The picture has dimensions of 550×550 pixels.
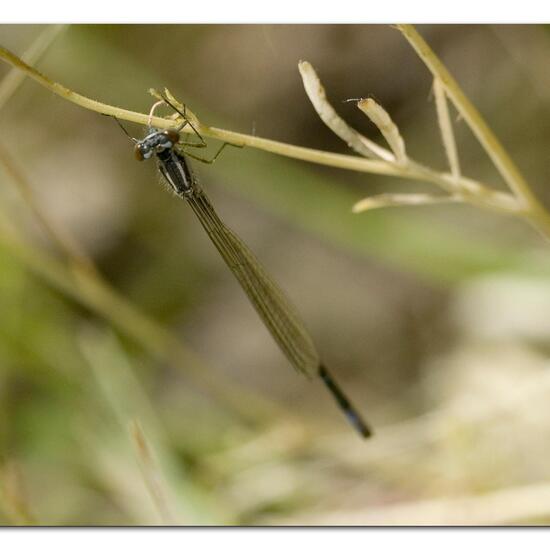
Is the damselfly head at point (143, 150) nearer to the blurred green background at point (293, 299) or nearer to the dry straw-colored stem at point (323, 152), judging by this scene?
the dry straw-colored stem at point (323, 152)

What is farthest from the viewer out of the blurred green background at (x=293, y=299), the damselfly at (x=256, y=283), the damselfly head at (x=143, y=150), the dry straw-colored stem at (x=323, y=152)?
the blurred green background at (x=293, y=299)

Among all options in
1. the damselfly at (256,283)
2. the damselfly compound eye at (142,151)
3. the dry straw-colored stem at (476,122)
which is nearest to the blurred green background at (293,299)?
the damselfly at (256,283)

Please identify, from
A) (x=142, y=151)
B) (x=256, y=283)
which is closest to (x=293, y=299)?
(x=256, y=283)

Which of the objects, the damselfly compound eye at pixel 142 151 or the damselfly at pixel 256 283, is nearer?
the damselfly compound eye at pixel 142 151

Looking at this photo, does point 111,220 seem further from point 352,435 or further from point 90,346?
point 352,435

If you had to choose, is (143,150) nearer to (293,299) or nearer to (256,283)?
(256,283)
